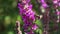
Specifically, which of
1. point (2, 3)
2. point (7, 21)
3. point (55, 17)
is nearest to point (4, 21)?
point (7, 21)

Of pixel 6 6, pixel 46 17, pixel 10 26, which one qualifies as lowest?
pixel 10 26

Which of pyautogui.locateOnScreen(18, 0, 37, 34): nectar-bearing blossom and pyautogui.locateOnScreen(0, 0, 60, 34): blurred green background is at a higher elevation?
pyautogui.locateOnScreen(18, 0, 37, 34): nectar-bearing blossom

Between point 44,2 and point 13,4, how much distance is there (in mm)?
1110

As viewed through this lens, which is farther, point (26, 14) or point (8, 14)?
point (8, 14)

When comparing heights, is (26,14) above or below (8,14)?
above

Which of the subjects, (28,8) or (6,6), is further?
(6,6)

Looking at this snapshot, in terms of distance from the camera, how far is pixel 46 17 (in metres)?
1.10

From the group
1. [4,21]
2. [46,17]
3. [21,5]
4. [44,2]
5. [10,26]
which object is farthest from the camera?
[4,21]

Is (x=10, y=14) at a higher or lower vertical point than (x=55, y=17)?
lower

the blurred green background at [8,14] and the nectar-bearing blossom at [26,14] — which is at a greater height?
the nectar-bearing blossom at [26,14]

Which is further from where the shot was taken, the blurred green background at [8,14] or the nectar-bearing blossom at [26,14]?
the blurred green background at [8,14]

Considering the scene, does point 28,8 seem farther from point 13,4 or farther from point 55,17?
point 13,4

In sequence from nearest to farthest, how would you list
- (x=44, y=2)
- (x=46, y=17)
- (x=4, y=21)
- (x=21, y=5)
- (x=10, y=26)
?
(x=21, y=5) → (x=46, y=17) → (x=44, y=2) → (x=10, y=26) → (x=4, y=21)

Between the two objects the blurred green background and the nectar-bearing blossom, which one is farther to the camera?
the blurred green background
